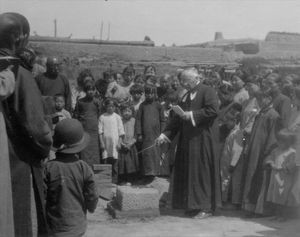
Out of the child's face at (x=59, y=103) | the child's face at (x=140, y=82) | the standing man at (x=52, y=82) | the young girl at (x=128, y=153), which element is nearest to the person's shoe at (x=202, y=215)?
the young girl at (x=128, y=153)

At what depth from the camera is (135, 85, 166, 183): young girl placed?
9297mm

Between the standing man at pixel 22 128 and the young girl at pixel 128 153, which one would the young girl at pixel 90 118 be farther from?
the standing man at pixel 22 128

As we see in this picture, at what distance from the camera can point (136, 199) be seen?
7.13 meters

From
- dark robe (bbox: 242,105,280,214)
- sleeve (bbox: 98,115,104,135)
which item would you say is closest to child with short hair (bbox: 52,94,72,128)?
→ sleeve (bbox: 98,115,104,135)

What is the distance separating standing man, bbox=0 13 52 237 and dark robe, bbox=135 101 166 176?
581 cm

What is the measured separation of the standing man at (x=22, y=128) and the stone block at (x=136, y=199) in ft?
11.9

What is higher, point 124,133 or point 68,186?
point 68,186

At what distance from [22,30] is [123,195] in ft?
13.1

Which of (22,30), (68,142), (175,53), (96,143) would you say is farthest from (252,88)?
(175,53)

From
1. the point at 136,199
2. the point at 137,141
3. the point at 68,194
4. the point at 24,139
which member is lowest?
the point at 136,199

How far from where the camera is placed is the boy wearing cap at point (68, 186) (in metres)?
4.14

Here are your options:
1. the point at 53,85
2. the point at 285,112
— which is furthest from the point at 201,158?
the point at 53,85

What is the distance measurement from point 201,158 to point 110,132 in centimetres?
217

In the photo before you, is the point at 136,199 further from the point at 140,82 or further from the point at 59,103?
the point at 140,82
